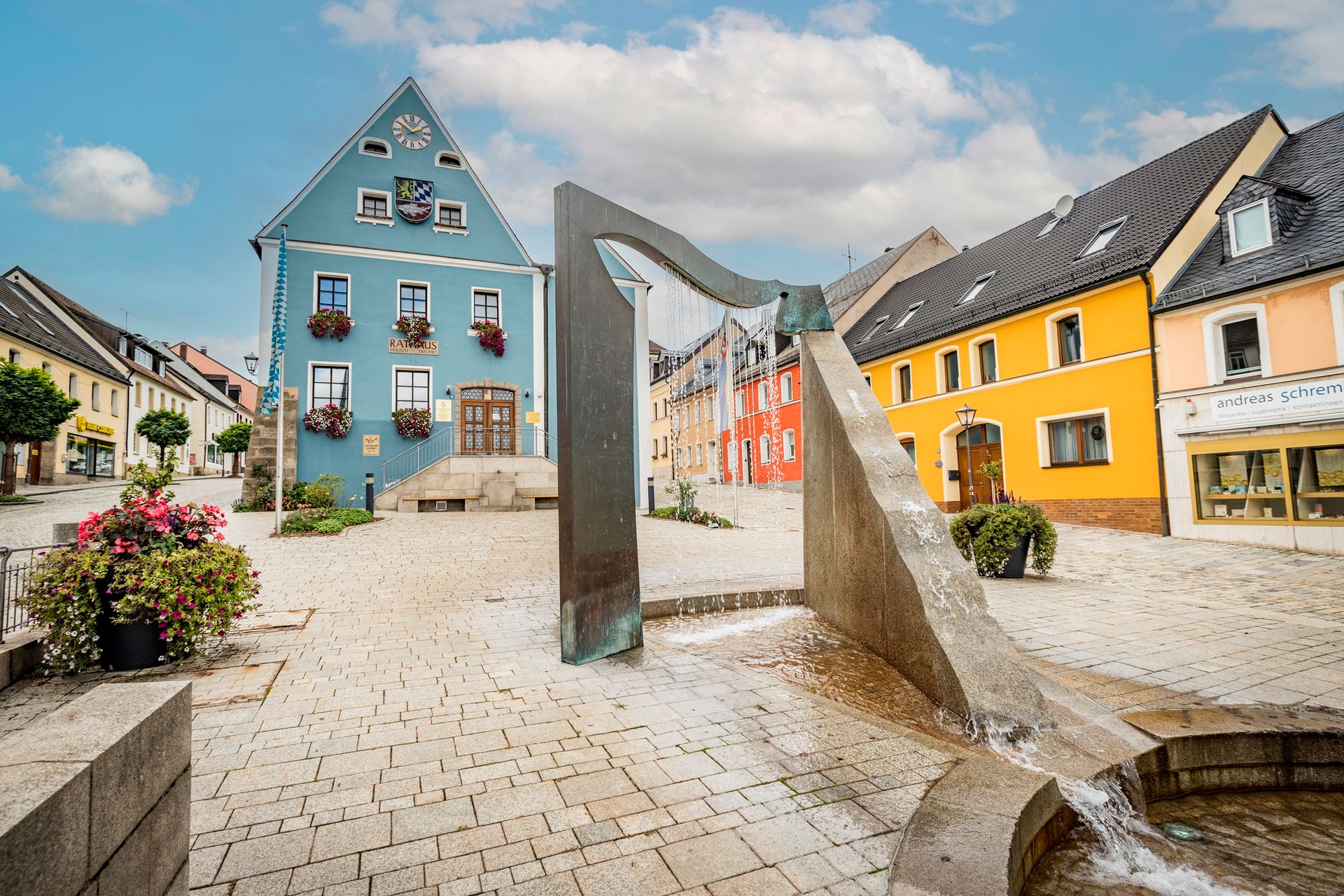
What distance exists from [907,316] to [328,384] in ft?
70.0

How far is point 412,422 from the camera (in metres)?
21.5

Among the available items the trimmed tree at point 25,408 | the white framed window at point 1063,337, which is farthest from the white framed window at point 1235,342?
the trimmed tree at point 25,408

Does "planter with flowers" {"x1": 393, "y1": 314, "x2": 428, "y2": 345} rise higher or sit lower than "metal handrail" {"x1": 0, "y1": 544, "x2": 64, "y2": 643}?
higher

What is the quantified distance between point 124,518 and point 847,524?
556cm

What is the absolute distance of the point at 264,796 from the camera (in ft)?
9.43

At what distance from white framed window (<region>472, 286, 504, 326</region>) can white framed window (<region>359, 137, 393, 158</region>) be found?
513cm

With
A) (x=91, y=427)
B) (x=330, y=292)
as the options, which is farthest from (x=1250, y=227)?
(x=91, y=427)

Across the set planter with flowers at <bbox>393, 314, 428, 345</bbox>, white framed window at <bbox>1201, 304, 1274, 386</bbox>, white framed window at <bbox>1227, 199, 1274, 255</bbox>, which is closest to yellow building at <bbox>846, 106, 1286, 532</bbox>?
white framed window at <bbox>1227, 199, 1274, 255</bbox>

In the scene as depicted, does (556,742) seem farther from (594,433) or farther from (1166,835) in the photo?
(1166,835)

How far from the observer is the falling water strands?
2596 mm

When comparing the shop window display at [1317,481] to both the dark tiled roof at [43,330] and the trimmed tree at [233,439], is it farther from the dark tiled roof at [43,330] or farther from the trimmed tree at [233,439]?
the trimmed tree at [233,439]

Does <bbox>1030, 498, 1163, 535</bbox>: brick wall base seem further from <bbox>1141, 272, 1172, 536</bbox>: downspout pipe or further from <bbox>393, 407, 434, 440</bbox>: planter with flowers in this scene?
<bbox>393, 407, 434, 440</bbox>: planter with flowers

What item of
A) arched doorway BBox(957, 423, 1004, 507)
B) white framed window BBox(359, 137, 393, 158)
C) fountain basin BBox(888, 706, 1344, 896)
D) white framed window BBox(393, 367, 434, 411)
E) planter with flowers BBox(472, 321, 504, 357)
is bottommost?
fountain basin BBox(888, 706, 1344, 896)

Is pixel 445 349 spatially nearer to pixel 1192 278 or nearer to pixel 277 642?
pixel 277 642
